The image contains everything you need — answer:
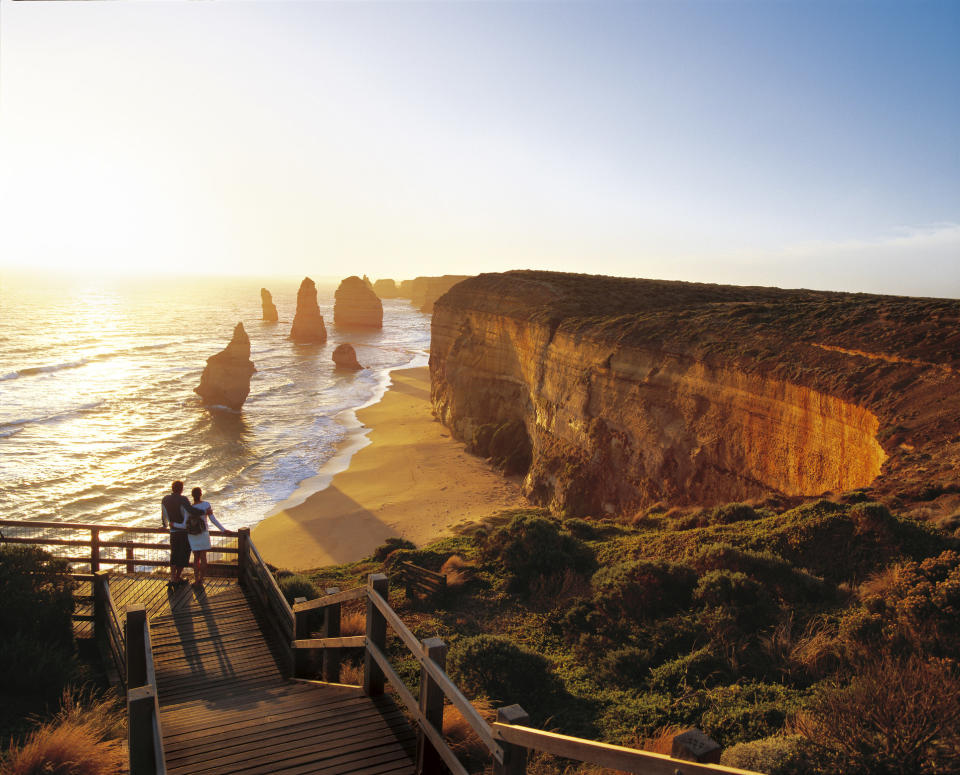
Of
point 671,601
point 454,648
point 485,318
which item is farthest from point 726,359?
point 485,318

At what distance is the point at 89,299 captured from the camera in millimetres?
158875

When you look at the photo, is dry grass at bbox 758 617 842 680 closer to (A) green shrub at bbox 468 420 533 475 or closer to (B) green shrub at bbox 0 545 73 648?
(B) green shrub at bbox 0 545 73 648

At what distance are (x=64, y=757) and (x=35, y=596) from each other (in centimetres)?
488

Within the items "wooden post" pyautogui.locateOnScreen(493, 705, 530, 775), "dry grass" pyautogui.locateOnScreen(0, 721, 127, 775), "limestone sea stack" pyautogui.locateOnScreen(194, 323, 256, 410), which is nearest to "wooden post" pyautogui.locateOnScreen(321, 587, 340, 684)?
"dry grass" pyautogui.locateOnScreen(0, 721, 127, 775)

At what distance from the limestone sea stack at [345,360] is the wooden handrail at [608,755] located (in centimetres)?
6144

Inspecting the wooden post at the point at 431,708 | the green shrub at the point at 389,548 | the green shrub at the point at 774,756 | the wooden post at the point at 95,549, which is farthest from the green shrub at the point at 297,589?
the green shrub at the point at 774,756

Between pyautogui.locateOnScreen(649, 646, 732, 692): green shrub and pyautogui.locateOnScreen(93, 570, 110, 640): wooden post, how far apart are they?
8.48 m

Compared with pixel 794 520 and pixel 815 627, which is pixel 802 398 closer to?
pixel 794 520

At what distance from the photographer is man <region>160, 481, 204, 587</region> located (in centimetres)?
942

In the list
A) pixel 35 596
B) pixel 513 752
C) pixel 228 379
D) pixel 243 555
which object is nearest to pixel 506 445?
pixel 243 555

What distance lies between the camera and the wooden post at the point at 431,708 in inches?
171

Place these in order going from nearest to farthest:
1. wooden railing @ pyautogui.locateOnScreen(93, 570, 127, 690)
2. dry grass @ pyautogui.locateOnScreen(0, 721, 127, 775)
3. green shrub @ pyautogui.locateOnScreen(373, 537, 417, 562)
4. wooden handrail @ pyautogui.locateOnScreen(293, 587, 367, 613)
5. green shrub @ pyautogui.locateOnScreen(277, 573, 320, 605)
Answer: dry grass @ pyautogui.locateOnScreen(0, 721, 127, 775)
wooden handrail @ pyautogui.locateOnScreen(293, 587, 367, 613)
wooden railing @ pyautogui.locateOnScreen(93, 570, 127, 690)
green shrub @ pyautogui.locateOnScreen(277, 573, 320, 605)
green shrub @ pyautogui.locateOnScreen(373, 537, 417, 562)

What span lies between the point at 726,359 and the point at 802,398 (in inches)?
103

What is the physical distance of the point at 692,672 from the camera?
671 centimetres
